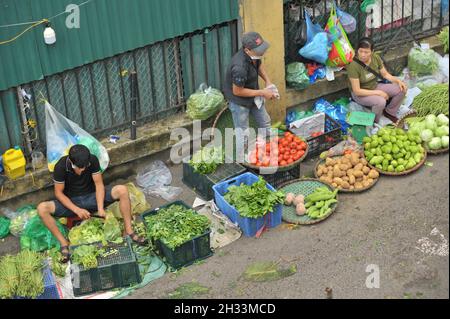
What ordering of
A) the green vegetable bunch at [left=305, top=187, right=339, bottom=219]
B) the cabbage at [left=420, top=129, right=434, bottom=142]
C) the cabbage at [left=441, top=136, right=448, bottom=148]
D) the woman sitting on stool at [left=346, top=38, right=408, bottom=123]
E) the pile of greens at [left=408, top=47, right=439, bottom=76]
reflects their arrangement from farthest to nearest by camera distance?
1. the pile of greens at [left=408, top=47, right=439, bottom=76]
2. the woman sitting on stool at [left=346, top=38, right=408, bottom=123]
3. the cabbage at [left=420, top=129, right=434, bottom=142]
4. the cabbage at [left=441, top=136, right=448, bottom=148]
5. the green vegetable bunch at [left=305, top=187, right=339, bottom=219]

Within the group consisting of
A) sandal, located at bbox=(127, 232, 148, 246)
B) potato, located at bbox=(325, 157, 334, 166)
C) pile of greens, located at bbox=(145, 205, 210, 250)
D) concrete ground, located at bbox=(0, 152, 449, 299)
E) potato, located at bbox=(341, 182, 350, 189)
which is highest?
pile of greens, located at bbox=(145, 205, 210, 250)

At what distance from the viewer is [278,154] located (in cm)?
916

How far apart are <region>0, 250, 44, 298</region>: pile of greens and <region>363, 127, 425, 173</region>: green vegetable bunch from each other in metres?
4.50

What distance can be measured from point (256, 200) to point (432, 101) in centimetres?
364

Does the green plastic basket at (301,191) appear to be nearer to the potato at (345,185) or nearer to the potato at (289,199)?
the potato at (289,199)

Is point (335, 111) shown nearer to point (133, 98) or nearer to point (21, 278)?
point (133, 98)

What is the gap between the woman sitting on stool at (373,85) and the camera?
10.0 meters

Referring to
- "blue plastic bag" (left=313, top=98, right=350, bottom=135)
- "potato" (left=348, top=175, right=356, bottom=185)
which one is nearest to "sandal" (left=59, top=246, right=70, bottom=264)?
"potato" (left=348, top=175, right=356, bottom=185)

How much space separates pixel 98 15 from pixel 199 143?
2.32m

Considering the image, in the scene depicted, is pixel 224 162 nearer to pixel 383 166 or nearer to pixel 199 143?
pixel 199 143

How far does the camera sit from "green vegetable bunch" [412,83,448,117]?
10063 mm

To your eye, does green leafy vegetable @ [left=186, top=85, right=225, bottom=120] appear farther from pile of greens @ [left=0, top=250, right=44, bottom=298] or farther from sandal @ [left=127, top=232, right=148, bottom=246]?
pile of greens @ [left=0, top=250, right=44, bottom=298]

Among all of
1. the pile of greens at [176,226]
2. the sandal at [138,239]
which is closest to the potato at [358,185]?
the pile of greens at [176,226]

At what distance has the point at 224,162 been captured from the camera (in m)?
9.11
